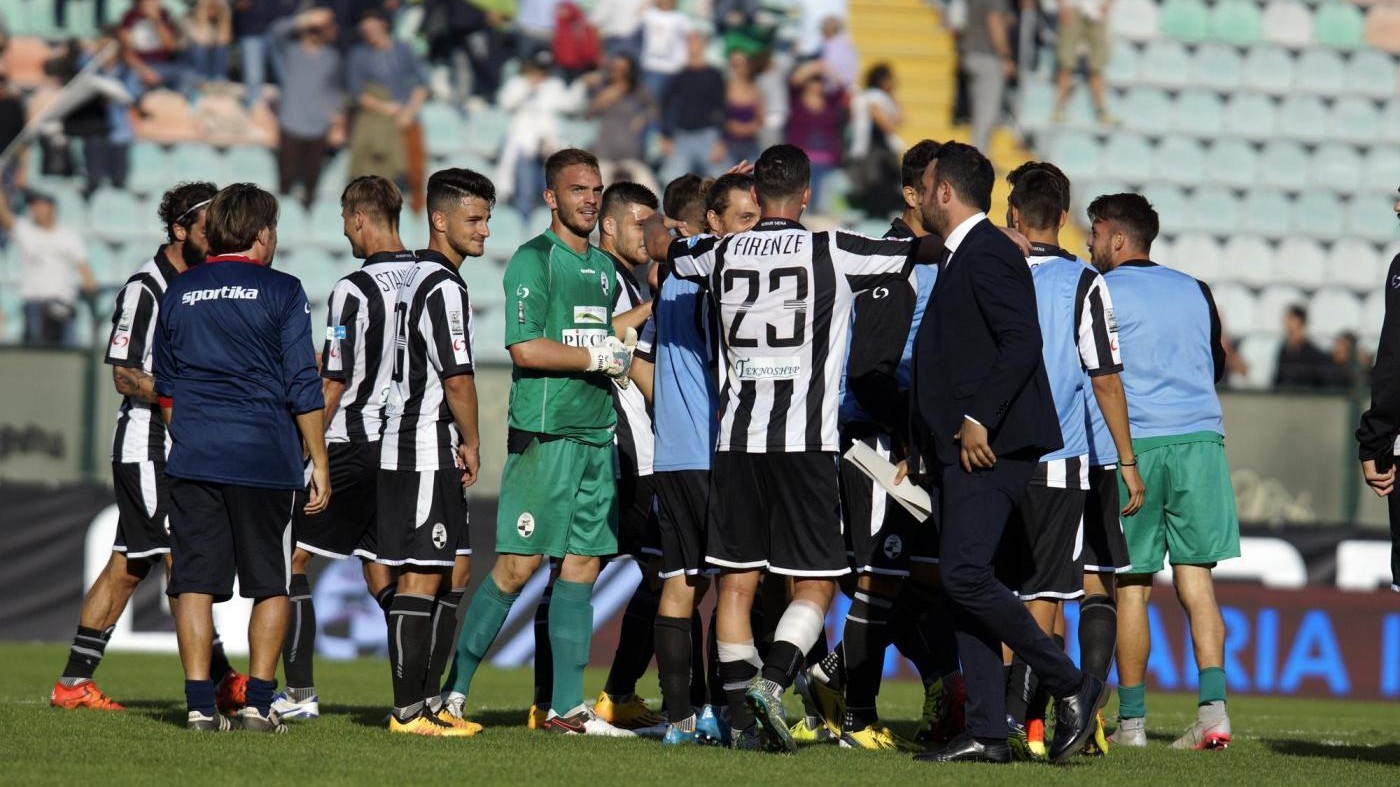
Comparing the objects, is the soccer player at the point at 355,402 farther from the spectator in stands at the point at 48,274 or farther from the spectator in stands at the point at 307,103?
the spectator in stands at the point at 307,103

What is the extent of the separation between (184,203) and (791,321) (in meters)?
3.11

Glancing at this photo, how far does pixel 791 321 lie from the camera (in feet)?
23.1

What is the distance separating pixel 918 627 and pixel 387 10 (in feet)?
40.0

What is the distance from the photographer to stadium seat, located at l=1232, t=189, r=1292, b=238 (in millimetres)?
19000

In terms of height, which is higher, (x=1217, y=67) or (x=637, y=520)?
(x=1217, y=67)

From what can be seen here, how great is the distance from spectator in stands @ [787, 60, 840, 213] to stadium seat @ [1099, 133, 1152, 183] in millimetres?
3168

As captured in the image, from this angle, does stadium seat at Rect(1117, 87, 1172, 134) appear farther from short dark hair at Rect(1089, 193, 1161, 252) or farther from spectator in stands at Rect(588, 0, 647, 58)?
short dark hair at Rect(1089, 193, 1161, 252)

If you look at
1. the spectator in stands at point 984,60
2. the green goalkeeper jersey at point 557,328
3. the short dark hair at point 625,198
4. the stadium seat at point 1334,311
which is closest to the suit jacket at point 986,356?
the green goalkeeper jersey at point 557,328

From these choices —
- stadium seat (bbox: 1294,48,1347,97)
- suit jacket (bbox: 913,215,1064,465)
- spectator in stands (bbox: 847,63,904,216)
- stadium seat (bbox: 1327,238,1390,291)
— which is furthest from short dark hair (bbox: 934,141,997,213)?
stadium seat (bbox: 1294,48,1347,97)

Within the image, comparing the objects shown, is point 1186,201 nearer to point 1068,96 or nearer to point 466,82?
point 1068,96

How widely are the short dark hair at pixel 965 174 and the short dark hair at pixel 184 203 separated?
3.49 meters

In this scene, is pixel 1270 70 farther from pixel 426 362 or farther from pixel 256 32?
pixel 426 362

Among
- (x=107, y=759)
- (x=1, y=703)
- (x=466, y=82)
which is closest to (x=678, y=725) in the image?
(x=107, y=759)

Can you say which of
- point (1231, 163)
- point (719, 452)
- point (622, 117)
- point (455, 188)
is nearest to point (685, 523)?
point (719, 452)
